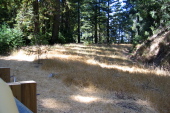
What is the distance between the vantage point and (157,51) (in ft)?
36.7

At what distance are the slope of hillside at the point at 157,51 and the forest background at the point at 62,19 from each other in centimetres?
88

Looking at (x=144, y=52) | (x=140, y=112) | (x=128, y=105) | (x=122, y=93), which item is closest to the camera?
(x=140, y=112)

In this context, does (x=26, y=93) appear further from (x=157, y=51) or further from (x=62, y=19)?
(x=62, y=19)

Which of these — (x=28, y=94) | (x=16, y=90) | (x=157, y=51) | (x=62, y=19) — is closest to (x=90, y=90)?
(x=28, y=94)

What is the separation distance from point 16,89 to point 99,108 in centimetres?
231

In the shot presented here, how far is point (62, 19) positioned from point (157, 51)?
15566mm

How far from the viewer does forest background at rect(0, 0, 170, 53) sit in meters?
9.97

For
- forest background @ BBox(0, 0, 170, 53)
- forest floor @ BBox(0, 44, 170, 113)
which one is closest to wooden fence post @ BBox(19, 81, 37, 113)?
forest floor @ BBox(0, 44, 170, 113)

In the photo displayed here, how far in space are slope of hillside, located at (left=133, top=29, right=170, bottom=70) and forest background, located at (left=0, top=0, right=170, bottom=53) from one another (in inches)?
34.7

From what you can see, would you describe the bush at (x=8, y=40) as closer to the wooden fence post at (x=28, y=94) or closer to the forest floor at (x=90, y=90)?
the forest floor at (x=90, y=90)

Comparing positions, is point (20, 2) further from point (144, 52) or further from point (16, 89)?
point (16, 89)

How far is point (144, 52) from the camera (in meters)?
12.5

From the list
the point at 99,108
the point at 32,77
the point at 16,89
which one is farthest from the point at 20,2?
the point at 16,89

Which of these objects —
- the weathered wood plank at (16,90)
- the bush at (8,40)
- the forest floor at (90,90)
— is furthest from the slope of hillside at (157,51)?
the weathered wood plank at (16,90)
